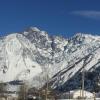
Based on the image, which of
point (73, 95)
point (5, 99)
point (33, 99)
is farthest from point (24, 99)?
point (73, 95)

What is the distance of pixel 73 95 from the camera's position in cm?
16225

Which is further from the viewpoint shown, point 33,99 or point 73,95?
point 73,95

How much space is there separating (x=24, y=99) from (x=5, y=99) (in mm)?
10174

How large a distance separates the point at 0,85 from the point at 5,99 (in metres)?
39.6

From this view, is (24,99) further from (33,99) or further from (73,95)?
(73,95)

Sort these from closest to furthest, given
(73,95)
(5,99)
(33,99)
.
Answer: (33,99)
(5,99)
(73,95)

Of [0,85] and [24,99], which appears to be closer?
[24,99]

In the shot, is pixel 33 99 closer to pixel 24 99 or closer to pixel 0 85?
pixel 24 99

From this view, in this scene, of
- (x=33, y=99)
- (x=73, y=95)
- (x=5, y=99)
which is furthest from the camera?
(x=73, y=95)

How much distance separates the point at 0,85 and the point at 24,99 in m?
49.2

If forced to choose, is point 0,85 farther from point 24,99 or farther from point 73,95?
point 24,99

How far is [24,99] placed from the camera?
383 ft

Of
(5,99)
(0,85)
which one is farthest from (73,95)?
(5,99)

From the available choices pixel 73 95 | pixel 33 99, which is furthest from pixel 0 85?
pixel 33 99
